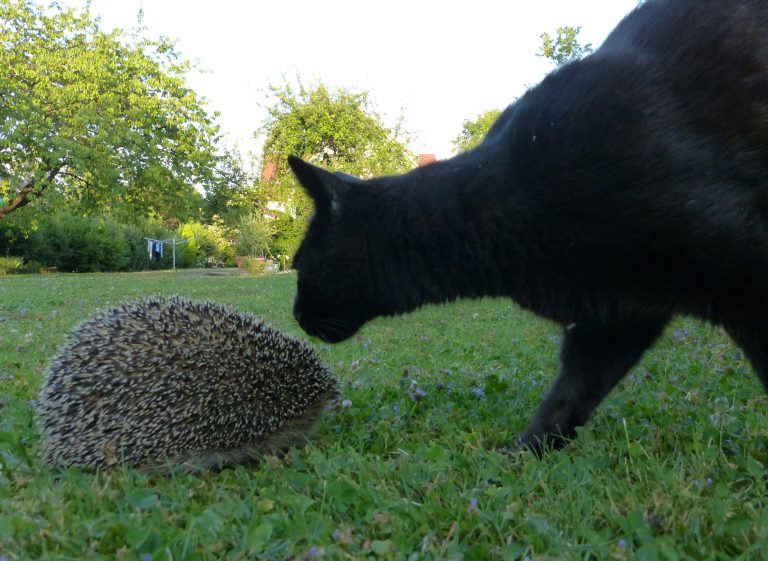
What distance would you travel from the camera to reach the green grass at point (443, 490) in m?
1.91

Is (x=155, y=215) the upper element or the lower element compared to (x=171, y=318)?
upper

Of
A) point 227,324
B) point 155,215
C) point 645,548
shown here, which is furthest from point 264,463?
point 155,215

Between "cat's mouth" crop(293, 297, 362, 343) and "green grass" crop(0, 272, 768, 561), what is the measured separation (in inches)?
19.9

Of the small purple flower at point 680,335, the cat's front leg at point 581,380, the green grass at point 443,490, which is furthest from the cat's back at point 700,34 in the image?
the small purple flower at point 680,335

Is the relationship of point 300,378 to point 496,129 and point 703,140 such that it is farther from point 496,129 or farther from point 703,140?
point 703,140

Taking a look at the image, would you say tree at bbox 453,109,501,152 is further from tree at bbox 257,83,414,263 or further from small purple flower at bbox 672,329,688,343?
small purple flower at bbox 672,329,688,343

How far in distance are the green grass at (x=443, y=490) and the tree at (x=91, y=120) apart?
23332 millimetres

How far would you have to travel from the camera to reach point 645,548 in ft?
5.91

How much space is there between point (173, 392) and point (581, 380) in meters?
1.99

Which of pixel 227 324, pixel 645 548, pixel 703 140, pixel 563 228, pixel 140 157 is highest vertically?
pixel 140 157

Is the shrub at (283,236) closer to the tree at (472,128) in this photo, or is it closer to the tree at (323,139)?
the tree at (323,139)

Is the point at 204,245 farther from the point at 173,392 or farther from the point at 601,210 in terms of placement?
the point at 601,210

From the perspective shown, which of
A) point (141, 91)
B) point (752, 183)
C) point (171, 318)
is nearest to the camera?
point (752, 183)

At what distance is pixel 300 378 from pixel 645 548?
2003 mm
